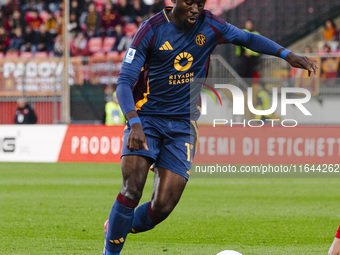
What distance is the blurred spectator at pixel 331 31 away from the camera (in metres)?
20.4

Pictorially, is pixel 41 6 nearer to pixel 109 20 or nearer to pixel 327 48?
pixel 109 20

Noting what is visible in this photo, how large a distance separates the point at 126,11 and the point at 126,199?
18520mm

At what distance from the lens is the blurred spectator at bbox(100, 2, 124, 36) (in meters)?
23.2

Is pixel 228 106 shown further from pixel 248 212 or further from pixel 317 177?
pixel 248 212

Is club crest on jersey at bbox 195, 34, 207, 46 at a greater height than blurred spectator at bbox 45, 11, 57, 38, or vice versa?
blurred spectator at bbox 45, 11, 57, 38

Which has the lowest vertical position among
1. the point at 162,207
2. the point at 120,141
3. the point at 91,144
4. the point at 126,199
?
the point at 91,144

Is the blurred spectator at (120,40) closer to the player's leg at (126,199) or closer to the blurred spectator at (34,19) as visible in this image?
the blurred spectator at (34,19)

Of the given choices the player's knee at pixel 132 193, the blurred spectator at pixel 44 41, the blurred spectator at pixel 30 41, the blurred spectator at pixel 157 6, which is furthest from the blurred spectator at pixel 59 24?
the player's knee at pixel 132 193

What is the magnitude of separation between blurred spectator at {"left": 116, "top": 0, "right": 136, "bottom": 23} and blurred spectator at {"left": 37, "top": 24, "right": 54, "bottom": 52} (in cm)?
253

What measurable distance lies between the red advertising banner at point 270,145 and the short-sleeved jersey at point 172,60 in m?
10.4

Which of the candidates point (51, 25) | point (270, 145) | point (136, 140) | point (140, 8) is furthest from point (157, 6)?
point (136, 140)

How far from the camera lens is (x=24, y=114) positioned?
1878 cm

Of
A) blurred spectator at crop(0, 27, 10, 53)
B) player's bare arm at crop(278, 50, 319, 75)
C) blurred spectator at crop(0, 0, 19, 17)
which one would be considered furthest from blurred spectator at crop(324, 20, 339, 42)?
player's bare arm at crop(278, 50, 319, 75)

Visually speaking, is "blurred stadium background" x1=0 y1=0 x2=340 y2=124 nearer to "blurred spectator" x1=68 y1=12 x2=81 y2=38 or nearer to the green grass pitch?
"blurred spectator" x1=68 y1=12 x2=81 y2=38
